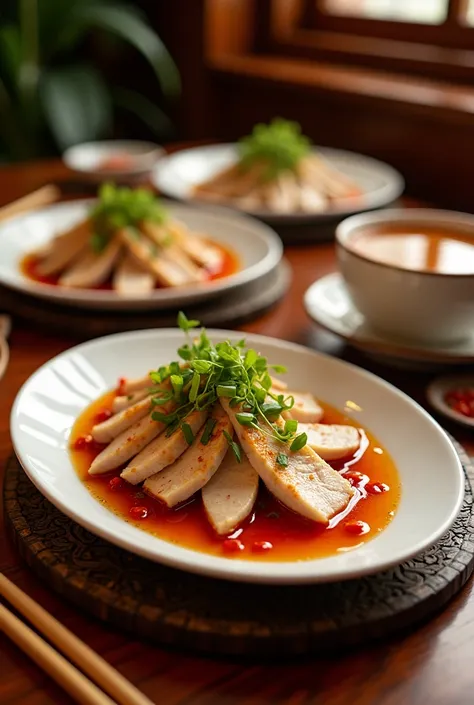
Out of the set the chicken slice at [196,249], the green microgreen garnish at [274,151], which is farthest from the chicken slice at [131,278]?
the green microgreen garnish at [274,151]

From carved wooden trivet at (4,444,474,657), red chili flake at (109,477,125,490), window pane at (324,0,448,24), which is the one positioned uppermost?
window pane at (324,0,448,24)

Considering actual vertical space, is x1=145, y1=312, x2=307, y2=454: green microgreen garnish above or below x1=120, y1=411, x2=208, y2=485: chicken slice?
above

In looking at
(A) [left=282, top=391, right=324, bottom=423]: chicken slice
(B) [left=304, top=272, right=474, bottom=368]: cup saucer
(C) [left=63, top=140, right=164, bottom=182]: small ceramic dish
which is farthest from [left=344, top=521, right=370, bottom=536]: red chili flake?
(C) [left=63, top=140, right=164, bottom=182]: small ceramic dish

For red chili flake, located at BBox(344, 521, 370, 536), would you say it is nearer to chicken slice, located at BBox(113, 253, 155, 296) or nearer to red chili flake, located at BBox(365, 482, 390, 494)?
red chili flake, located at BBox(365, 482, 390, 494)

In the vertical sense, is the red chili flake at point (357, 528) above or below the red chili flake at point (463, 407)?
above

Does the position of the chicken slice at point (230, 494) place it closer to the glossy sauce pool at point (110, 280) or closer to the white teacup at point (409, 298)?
the white teacup at point (409, 298)

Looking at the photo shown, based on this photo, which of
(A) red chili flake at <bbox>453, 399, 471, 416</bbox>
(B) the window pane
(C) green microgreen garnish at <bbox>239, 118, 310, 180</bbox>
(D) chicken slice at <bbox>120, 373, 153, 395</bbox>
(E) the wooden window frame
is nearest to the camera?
(D) chicken slice at <bbox>120, 373, 153, 395</bbox>

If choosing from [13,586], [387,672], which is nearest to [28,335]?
[13,586]
